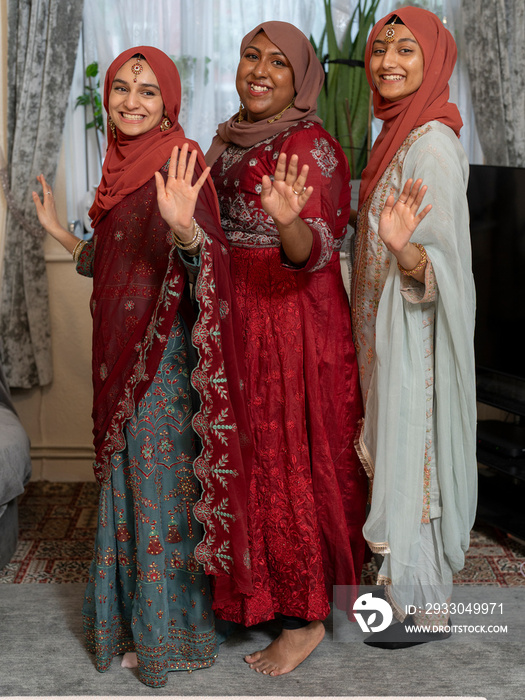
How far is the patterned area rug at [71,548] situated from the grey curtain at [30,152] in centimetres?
52

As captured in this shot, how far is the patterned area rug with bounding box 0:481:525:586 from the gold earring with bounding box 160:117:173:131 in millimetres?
1507

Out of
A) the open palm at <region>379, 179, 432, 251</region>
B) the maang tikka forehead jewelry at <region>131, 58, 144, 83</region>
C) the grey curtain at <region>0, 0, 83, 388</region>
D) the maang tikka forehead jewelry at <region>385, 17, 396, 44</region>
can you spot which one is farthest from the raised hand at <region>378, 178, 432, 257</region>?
the grey curtain at <region>0, 0, 83, 388</region>

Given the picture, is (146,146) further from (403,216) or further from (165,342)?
(403,216)

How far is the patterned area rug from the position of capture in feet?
8.39

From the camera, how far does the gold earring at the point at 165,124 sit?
6.36ft

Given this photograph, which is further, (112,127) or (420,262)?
(112,127)

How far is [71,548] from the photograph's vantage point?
9.00ft

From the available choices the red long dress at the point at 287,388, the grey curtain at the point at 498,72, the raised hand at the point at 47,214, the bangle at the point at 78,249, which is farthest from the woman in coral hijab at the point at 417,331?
the grey curtain at the point at 498,72

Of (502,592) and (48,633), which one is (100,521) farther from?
(502,592)

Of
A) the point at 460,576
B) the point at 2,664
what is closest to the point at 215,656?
the point at 2,664

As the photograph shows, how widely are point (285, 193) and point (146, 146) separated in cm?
43

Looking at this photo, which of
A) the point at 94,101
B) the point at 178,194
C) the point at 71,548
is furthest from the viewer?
the point at 94,101

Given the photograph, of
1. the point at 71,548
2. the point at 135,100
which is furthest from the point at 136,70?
the point at 71,548

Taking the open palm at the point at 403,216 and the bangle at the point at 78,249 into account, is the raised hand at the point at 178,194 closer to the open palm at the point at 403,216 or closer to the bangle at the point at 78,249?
the open palm at the point at 403,216
